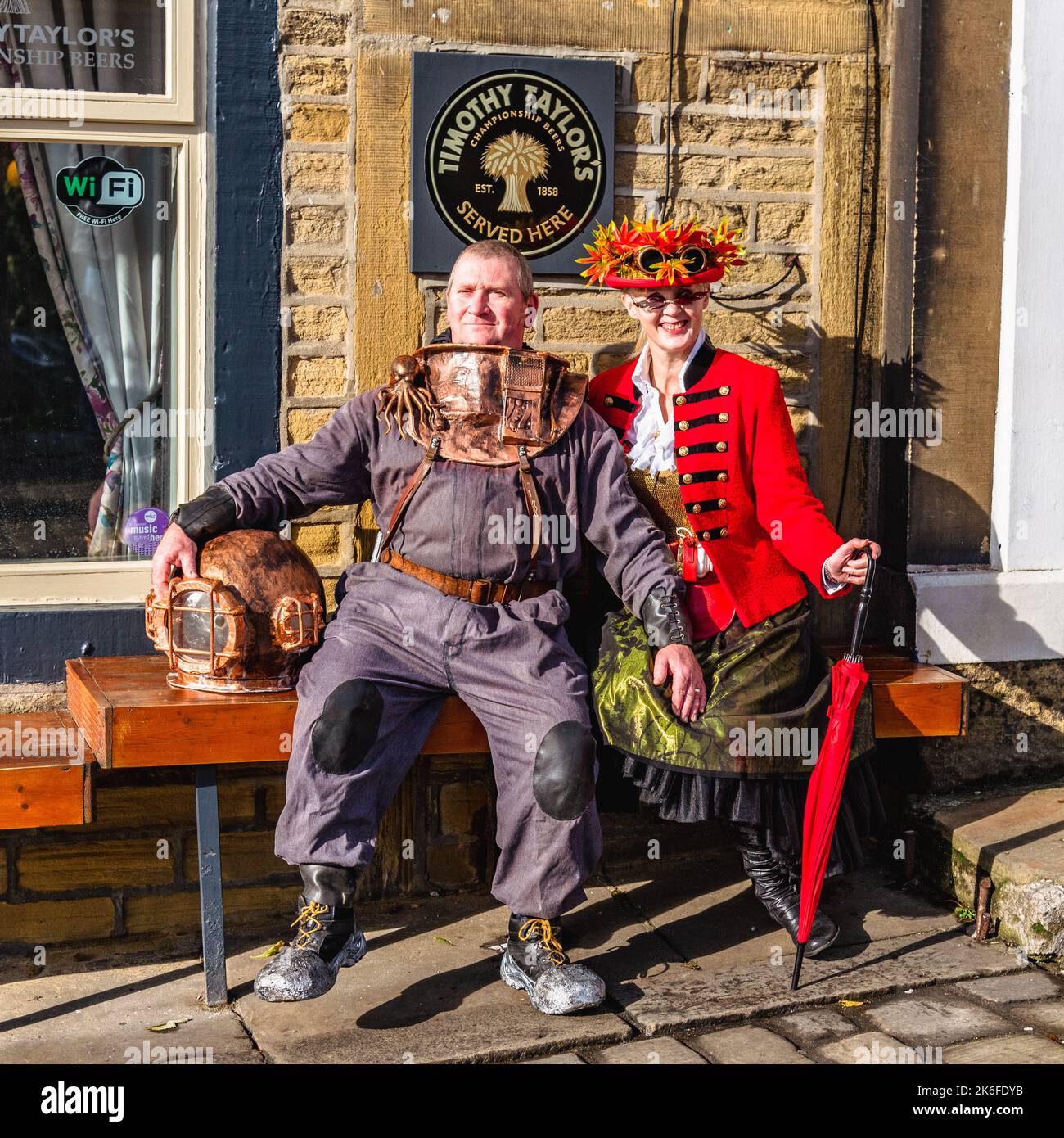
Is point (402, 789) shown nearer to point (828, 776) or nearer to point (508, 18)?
point (828, 776)

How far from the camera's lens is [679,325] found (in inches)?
176

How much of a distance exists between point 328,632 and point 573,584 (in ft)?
2.99

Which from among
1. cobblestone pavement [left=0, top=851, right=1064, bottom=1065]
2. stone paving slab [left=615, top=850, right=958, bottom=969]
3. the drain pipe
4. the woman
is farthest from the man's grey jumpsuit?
the drain pipe

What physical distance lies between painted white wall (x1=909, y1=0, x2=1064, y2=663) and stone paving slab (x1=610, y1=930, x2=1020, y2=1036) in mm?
1093

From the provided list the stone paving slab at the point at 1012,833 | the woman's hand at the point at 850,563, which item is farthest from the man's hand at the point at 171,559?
the stone paving slab at the point at 1012,833

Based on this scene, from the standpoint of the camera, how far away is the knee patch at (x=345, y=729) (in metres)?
3.88

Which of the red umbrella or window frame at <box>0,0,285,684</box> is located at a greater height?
window frame at <box>0,0,285,684</box>

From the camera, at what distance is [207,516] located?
4.09 metres

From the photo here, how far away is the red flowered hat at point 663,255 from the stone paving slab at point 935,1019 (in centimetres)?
218

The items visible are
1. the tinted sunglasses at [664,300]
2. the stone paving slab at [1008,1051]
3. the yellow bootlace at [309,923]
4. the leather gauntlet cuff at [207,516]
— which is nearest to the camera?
the stone paving slab at [1008,1051]

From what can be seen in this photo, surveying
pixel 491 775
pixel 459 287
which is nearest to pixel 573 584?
pixel 491 775

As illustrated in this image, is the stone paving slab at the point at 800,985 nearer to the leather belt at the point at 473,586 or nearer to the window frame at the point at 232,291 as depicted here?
the leather belt at the point at 473,586

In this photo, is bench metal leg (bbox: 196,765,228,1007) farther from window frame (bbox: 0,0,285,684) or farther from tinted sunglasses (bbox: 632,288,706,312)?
tinted sunglasses (bbox: 632,288,706,312)

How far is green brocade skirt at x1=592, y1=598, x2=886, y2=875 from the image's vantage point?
4090 mm
